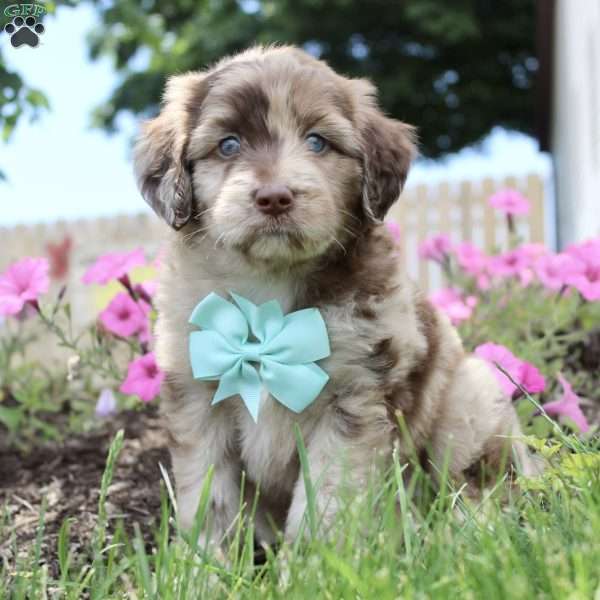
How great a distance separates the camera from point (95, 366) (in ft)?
14.7

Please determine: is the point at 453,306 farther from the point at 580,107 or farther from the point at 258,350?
the point at 580,107

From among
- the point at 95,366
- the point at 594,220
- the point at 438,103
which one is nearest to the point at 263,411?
the point at 95,366

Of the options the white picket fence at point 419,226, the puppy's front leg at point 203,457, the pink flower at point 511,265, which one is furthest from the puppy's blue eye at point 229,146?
the white picket fence at point 419,226

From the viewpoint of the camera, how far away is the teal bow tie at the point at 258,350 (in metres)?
3.01

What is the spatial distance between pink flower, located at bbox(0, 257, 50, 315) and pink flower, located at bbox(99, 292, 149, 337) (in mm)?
339

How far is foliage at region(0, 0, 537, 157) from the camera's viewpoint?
21703 millimetres

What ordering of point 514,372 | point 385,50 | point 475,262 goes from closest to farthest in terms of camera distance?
point 514,372, point 475,262, point 385,50

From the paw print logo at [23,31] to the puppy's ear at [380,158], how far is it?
67.5 inches

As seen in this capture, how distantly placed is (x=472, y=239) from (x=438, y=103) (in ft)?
27.3

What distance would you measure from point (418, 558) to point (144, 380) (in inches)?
77.8

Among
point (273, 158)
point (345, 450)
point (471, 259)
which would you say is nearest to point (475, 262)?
point (471, 259)

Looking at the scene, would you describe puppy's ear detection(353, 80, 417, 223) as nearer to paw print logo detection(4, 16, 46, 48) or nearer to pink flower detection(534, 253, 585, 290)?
pink flower detection(534, 253, 585, 290)

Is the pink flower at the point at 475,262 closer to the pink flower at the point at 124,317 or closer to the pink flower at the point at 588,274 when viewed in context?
the pink flower at the point at 588,274

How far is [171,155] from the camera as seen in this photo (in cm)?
321
